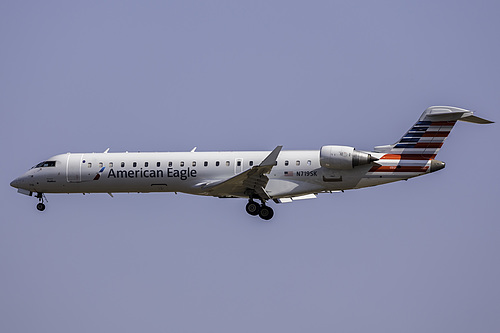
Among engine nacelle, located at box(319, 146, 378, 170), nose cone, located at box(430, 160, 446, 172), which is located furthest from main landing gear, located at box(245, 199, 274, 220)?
nose cone, located at box(430, 160, 446, 172)

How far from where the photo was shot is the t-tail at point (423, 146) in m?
39.7

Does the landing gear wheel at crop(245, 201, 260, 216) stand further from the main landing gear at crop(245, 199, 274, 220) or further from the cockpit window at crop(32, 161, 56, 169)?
the cockpit window at crop(32, 161, 56, 169)

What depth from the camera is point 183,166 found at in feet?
137

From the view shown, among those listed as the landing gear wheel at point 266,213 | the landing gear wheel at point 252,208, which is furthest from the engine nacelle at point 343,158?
the landing gear wheel at point 252,208

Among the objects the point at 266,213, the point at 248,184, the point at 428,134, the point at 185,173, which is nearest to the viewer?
the point at 428,134

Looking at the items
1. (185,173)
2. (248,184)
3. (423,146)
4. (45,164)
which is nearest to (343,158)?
(423,146)

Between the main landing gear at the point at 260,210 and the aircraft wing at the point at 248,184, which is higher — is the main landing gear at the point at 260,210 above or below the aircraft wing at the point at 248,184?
below

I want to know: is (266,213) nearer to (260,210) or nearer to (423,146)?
(260,210)

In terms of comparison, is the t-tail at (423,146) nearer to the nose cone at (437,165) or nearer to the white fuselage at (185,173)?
the nose cone at (437,165)

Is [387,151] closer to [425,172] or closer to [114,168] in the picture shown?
[425,172]

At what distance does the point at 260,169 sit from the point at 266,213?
9.26ft

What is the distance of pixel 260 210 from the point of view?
41.3m

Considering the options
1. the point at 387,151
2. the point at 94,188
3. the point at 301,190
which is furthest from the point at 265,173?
the point at 94,188

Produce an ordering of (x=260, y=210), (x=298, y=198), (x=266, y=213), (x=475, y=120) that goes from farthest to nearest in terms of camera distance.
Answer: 1. (x=298, y=198)
2. (x=260, y=210)
3. (x=266, y=213)
4. (x=475, y=120)
